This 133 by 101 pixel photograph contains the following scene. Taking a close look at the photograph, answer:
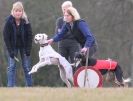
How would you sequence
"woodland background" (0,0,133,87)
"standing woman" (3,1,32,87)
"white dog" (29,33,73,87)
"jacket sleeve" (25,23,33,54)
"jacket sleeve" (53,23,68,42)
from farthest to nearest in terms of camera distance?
1. "woodland background" (0,0,133,87)
2. "jacket sleeve" (25,23,33,54)
3. "standing woman" (3,1,32,87)
4. "jacket sleeve" (53,23,68,42)
5. "white dog" (29,33,73,87)

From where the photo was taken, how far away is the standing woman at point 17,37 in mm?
14234

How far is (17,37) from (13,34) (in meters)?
0.11

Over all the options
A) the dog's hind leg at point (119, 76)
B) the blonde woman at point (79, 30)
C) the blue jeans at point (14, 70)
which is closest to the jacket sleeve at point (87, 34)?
the blonde woman at point (79, 30)

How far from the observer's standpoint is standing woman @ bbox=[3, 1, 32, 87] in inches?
560

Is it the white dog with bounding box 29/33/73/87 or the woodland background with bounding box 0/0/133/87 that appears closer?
the white dog with bounding box 29/33/73/87

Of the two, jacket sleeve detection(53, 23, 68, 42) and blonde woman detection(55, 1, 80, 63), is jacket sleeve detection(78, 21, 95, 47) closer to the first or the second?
jacket sleeve detection(53, 23, 68, 42)
